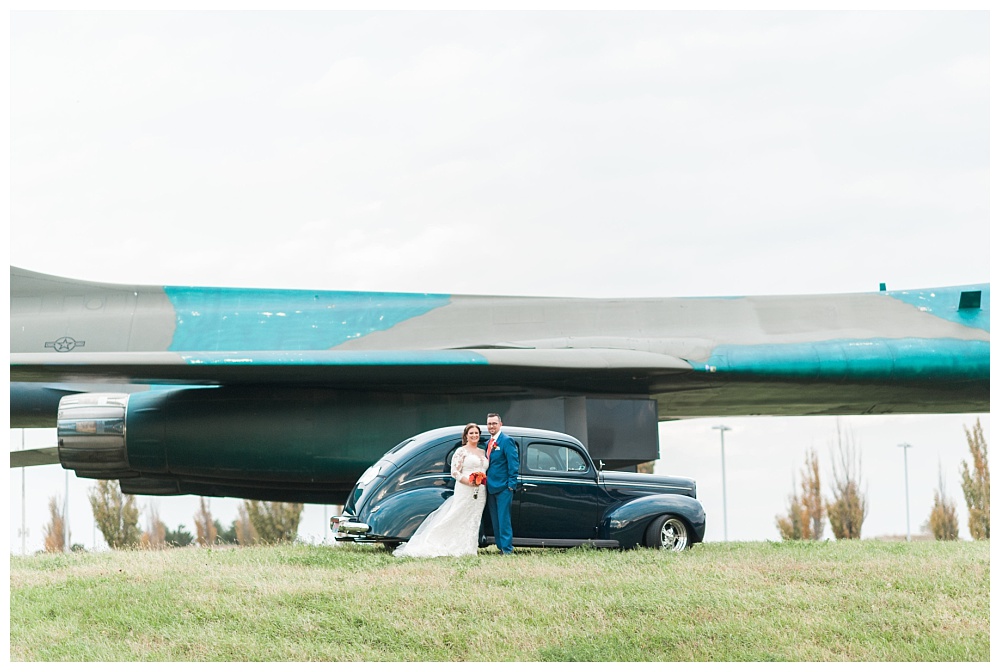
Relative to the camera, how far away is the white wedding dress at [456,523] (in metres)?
10.5

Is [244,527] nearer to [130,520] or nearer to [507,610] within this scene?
[130,520]

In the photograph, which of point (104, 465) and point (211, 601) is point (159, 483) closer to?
point (104, 465)

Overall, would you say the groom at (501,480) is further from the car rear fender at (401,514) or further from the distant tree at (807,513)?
the distant tree at (807,513)

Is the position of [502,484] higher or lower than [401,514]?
higher

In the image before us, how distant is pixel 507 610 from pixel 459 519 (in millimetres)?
2831

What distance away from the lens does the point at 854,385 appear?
1617cm

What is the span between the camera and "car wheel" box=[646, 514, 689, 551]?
36.9 feet

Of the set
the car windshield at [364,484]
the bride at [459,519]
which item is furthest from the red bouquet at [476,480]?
the car windshield at [364,484]

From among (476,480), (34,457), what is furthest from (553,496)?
(34,457)

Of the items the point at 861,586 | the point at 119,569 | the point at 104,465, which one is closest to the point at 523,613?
the point at 861,586

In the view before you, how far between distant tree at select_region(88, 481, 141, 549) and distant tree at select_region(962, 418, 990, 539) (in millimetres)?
26483

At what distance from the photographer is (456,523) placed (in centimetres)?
1066

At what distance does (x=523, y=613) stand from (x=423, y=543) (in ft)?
9.26

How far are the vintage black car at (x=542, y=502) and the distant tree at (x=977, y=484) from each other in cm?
2401
